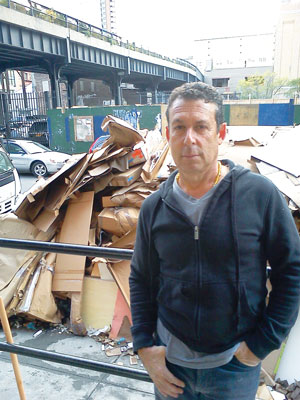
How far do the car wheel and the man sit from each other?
48.9 feet

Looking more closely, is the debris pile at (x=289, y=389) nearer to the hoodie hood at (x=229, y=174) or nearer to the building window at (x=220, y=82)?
the hoodie hood at (x=229, y=174)

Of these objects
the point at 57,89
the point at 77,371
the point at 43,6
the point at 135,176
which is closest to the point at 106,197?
the point at 135,176

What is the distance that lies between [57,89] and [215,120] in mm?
27012

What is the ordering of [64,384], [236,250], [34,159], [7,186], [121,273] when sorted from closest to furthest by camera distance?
[236,250] < [64,384] < [121,273] < [7,186] < [34,159]

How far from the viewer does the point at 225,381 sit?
50.9 inches

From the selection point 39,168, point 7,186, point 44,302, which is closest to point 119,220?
point 44,302

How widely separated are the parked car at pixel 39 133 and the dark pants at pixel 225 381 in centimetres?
2244

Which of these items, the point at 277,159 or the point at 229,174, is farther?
the point at 277,159

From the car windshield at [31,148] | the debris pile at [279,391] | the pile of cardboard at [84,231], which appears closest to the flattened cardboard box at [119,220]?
the pile of cardboard at [84,231]

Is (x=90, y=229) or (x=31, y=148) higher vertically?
(x=90, y=229)

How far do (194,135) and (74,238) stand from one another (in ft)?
11.5

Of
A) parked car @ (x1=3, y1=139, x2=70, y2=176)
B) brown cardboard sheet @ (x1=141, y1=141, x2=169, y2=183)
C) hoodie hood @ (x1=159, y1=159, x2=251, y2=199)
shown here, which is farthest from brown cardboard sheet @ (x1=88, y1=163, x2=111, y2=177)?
parked car @ (x1=3, y1=139, x2=70, y2=176)

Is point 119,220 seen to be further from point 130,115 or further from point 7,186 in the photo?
point 130,115

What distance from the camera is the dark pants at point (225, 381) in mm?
1294
